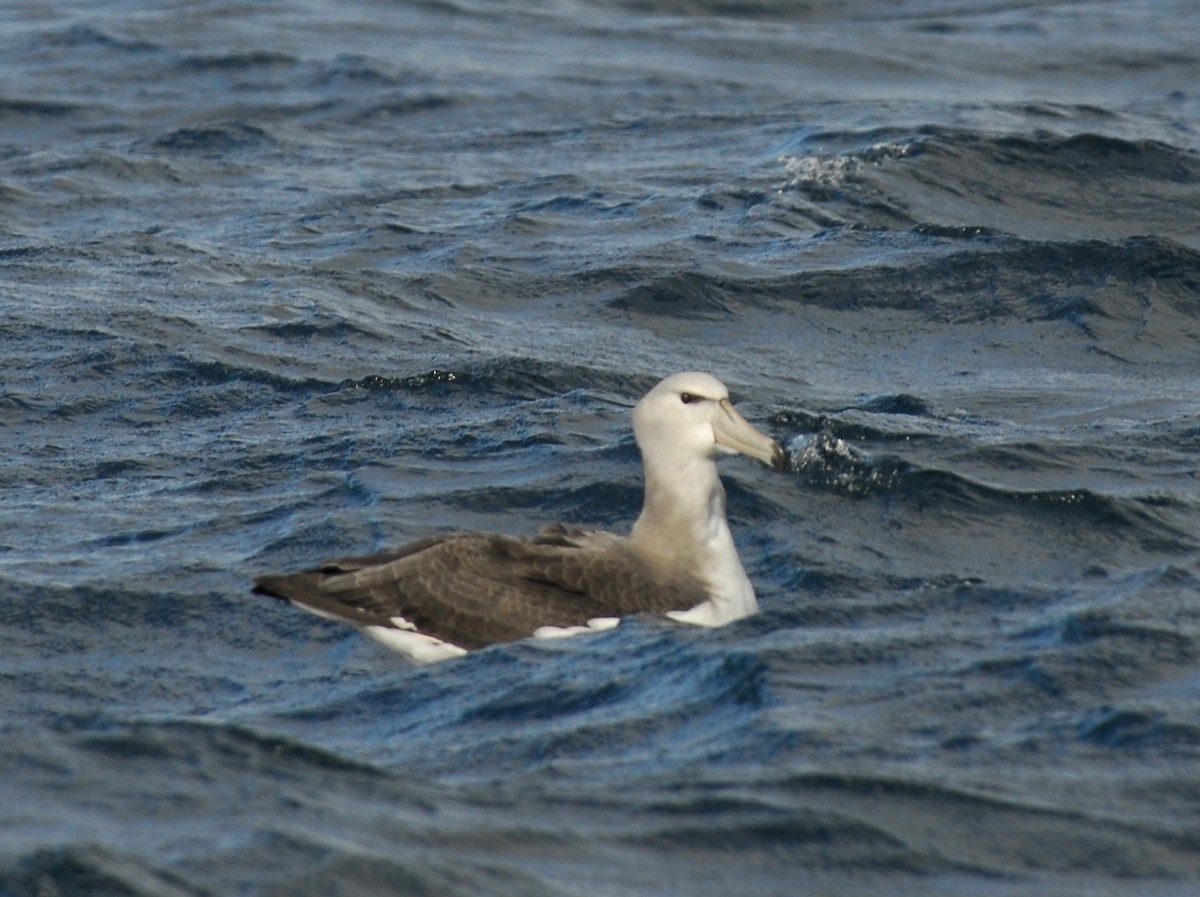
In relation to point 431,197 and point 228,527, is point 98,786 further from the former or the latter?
point 431,197

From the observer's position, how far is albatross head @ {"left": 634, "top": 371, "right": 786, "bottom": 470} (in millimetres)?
9016

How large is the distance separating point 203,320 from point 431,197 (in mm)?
4458

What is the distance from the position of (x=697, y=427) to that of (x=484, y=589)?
1.28 m

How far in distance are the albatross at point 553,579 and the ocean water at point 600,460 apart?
0.18m

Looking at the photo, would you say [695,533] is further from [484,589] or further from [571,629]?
[484,589]

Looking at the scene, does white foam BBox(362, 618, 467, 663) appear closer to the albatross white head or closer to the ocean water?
the ocean water

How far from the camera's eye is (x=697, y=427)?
29.6ft

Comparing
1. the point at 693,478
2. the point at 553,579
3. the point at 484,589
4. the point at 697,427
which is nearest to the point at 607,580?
the point at 553,579

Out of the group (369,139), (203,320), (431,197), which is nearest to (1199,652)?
(203,320)

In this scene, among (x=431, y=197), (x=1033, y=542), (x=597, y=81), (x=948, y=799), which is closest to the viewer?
(x=948, y=799)

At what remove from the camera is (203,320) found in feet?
46.1

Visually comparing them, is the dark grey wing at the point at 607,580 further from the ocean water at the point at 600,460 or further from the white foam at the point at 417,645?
the white foam at the point at 417,645

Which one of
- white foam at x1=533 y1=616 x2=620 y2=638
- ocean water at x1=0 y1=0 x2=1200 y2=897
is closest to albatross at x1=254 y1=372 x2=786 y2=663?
white foam at x1=533 y1=616 x2=620 y2=638

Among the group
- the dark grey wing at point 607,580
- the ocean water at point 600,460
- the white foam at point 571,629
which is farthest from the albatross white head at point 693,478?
the white foam at point 571,629
